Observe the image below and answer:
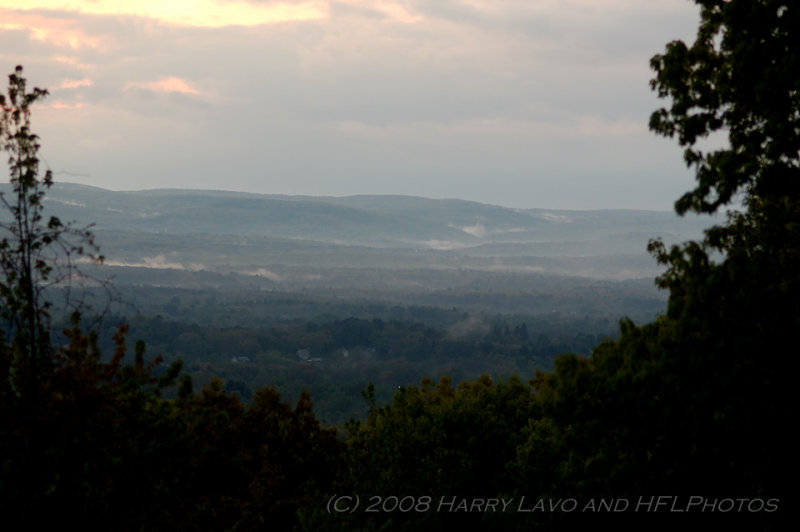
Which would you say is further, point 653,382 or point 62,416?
point 653,382

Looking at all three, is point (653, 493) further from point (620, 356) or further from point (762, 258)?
point (762, 258)

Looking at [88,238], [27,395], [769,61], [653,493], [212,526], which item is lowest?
[212,526]

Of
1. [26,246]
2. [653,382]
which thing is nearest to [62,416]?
[26,246]

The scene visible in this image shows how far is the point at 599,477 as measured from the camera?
17.8 meters

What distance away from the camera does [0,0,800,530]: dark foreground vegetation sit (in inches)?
590

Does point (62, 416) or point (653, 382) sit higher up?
point (653, 382)

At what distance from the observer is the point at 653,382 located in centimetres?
1689

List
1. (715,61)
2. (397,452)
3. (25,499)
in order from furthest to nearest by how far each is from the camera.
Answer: (397,452)
(715,61)
(25,499)

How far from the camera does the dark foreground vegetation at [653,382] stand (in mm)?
14984

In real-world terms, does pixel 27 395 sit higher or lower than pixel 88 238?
lower

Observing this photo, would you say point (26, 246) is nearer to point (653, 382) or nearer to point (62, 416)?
point (62, 416)

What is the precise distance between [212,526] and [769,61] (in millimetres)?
16811

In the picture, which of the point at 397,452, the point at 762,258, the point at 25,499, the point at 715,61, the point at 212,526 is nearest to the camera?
the point at 25,499

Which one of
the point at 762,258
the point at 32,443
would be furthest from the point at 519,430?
the point at 32,443
